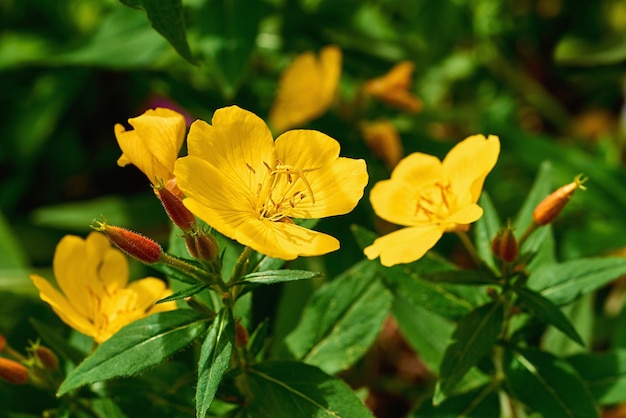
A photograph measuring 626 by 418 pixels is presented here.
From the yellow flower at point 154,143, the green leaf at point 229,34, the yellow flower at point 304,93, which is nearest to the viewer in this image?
the yellow flower at point 154,143

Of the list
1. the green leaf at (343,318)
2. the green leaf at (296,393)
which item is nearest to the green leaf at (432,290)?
the green leaf at (343,318)

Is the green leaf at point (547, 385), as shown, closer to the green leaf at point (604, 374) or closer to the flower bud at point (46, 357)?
the green leaf at point (604, 374)

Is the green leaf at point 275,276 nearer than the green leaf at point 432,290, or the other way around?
the green leaf at point 275,276

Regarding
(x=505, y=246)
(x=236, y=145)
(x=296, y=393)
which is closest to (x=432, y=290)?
(x=505, y=246)

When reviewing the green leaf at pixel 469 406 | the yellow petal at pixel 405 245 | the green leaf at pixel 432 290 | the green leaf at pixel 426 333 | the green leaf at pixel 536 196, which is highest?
the yellow petal at pixel 405 245

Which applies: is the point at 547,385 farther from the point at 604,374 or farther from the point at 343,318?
the point at 343,318

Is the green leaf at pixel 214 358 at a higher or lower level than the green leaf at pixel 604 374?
higher

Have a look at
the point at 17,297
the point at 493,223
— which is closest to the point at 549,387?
the point at 493,223

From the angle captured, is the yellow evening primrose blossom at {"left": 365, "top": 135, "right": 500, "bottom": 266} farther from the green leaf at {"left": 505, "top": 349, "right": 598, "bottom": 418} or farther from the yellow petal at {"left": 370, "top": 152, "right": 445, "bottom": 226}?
the green leaf at {"left": 505, "top": 349, "right": 598, "bottom": 418}

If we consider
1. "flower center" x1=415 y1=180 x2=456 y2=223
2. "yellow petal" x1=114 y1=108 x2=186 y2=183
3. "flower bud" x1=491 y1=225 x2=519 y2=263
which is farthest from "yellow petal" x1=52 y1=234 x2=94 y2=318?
"flower bud" x1=491 y1=225 x2=519 y2=263
